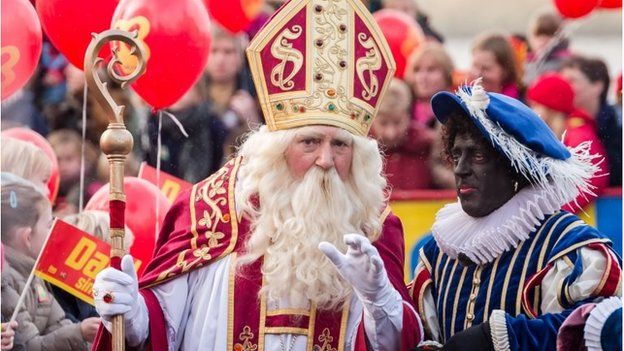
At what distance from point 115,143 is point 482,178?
1.43m

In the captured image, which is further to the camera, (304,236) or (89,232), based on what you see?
(89,232)

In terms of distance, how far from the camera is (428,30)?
37.5 ft

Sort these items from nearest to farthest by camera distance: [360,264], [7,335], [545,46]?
[360,264] < [7,335] < [545,46]

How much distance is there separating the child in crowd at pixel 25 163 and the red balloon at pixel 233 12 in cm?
154

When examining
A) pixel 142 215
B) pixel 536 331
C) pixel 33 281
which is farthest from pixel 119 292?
pixel 142 215

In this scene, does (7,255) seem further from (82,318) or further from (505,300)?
(505,300)

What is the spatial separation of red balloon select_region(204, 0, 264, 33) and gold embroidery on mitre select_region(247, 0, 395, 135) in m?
2.44

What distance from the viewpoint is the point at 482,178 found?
22.0ft

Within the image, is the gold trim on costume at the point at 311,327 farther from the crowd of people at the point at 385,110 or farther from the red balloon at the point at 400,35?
the red balloon at the point at 400,35

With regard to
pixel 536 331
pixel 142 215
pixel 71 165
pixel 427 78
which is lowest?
pixel 536 331

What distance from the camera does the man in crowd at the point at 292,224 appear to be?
685 centimetres

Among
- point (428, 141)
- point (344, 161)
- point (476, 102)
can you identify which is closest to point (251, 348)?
point (344, 161)

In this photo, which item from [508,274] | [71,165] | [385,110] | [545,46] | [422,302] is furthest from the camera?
[545,46]

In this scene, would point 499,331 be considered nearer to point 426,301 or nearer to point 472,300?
point 472,300
